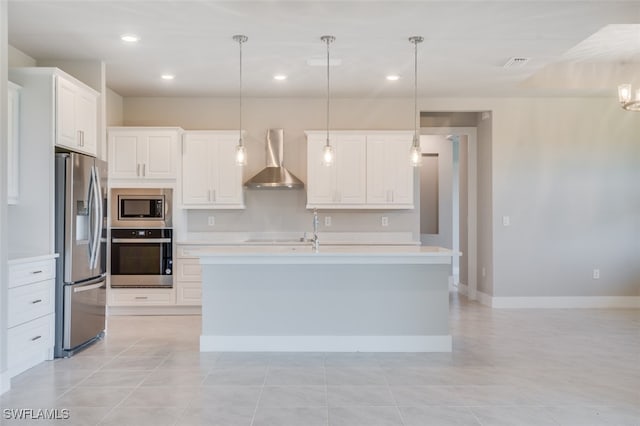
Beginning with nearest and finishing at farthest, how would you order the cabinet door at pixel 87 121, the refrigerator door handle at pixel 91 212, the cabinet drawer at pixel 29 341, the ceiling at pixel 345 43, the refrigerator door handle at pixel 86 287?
1. the cabinet drawer at pixel 29 341
2. the ceiling at pixel 345 43
3. the refrigerator door handle at pixel 86 287
4. the refrigerator door handle at pixel 91 212
5. the cabinet door at pixel 87 121

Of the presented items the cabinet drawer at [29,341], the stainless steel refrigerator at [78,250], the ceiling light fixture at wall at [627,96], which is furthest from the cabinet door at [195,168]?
the ceiling light fixture at wall at [627,96]

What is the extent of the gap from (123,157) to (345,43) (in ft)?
10.1

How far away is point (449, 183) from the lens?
9.03 metres

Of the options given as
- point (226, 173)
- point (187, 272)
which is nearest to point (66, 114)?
point (226, 173)

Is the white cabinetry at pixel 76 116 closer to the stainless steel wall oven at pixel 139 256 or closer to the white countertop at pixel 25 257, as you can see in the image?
the white countertop at pixel 25 257

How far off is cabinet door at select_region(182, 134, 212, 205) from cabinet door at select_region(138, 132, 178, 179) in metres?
0.22

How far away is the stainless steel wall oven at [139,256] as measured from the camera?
18.9ft

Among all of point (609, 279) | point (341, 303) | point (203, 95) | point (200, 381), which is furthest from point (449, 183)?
point (200, 381)

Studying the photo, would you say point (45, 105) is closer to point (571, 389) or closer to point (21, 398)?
point (21, 398)

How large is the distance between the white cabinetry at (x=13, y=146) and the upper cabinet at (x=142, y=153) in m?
1.85

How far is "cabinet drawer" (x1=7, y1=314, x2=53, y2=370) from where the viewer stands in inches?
137

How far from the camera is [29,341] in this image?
3.69 m

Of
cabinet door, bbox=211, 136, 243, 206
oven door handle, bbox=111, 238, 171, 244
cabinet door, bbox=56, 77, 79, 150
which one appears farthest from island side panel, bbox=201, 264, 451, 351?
cabinet door, bbox=211, 136, 243, 206

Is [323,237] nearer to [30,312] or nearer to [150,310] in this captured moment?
[150,310]
